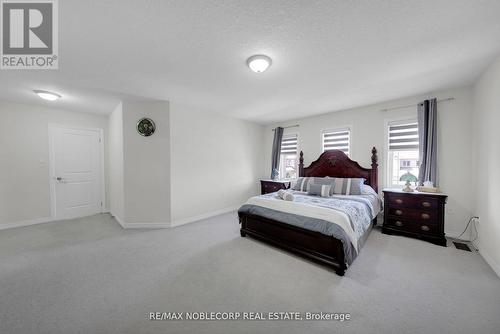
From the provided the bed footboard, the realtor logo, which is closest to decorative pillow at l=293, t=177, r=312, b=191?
the bed footboard

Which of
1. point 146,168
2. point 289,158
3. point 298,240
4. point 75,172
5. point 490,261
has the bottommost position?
point 490,261

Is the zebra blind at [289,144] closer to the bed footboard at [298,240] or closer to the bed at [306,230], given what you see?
the bed at [306,230]

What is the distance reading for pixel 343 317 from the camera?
4.98 ft

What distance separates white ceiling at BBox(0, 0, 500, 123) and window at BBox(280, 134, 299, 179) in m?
1.97

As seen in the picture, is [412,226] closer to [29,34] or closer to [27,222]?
[29,34]

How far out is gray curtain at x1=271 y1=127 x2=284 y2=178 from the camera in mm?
5250

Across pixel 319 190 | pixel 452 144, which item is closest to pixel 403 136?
pixel 452 144

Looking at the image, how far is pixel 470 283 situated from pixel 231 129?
4.65 metres

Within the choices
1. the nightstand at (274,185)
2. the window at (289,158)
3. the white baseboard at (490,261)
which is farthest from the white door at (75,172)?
the white baseboard at (490,261)

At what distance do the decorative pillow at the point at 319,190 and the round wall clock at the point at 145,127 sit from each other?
3386 millimetres

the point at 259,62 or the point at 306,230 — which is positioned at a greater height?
the point at 259,62

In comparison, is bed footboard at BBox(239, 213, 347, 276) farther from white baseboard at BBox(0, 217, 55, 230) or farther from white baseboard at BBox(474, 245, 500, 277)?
white baseboard at BBox(0, 217, 55, 230)

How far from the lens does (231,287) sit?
6.16ft

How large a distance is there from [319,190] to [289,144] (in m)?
2.16
